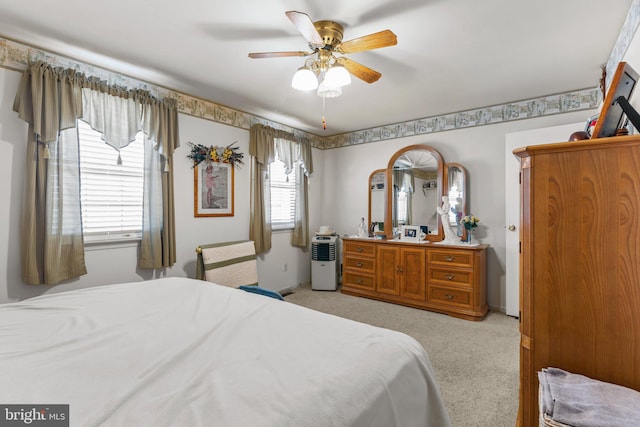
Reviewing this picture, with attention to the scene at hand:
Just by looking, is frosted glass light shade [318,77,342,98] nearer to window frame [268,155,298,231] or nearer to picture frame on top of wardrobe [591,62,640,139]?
picture frame on top of wardrobe [591,62,640,139]

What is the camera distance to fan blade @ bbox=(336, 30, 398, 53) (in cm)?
181

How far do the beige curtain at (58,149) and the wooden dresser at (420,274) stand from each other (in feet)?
8.89

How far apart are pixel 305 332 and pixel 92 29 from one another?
102 inches

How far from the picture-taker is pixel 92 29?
2.13 meters

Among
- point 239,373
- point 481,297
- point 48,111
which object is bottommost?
Answer: point 481,297

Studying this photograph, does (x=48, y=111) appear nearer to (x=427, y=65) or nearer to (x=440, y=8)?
(x=440, y=8)

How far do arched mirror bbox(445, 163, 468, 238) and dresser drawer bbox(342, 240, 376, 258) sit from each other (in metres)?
1.11

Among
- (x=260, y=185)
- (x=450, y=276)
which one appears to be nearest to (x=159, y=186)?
(x=260, y=185)

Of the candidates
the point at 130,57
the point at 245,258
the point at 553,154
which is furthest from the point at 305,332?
the point at 130,57

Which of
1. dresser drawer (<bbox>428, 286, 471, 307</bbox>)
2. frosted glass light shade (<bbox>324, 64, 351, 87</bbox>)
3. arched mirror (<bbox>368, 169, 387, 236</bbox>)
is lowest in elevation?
dresser drawer (<bbox>428, 286, 471, 307</bbox>)

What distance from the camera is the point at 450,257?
354 centimetres

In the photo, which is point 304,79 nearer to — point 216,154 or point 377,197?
point 216,154

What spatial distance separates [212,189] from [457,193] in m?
3.14

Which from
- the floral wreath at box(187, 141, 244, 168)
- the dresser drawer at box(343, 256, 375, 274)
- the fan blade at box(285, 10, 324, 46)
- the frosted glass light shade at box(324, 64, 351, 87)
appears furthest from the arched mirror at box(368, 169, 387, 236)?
the fan blade at box(285, 10, 324, 46)
